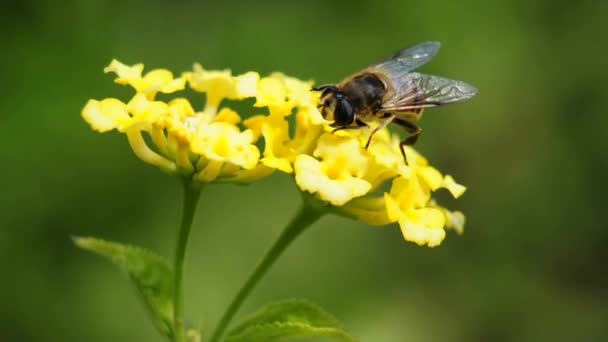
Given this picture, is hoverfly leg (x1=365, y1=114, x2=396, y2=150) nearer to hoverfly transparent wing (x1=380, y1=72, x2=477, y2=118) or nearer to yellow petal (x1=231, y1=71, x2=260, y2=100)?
hoverfly transparent wing (x1=380, y1=72, x2=477, y2=118)

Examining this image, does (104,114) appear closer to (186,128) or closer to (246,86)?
(186,128)

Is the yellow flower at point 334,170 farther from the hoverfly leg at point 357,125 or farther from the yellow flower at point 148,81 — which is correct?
the yellow flower at point 148,81

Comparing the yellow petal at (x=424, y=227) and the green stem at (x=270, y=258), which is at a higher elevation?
the yellow petal at (x=424, y=227)

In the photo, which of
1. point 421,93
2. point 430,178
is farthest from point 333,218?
point 430,178

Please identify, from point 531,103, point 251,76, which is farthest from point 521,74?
point 251,76

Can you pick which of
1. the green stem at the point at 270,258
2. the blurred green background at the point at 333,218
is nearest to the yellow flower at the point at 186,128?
the green stem at the point at 270,258

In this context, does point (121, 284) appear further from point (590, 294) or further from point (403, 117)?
point (590, 294)

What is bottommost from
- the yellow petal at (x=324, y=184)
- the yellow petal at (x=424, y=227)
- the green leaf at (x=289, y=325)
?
the green leaf at (x=289, y=325)

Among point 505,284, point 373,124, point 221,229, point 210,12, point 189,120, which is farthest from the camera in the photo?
point 210,12
